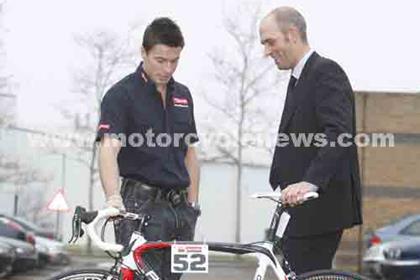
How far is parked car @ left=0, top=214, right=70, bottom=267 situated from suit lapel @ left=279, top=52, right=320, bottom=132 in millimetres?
14002

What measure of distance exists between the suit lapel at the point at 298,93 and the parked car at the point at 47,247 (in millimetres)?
14002

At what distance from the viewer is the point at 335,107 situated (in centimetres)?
388

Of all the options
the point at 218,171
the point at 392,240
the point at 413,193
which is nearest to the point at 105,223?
the point at 392,240

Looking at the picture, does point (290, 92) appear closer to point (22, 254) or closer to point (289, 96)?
point (289, 96)

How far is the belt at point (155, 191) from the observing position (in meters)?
4.09

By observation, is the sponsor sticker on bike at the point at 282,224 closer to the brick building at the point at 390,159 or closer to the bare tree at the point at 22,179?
the brick building at the point at 390,159

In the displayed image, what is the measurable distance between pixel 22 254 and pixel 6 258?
117 centimetres

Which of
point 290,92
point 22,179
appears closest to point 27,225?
point 22,179

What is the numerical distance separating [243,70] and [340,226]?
15159 millimetres

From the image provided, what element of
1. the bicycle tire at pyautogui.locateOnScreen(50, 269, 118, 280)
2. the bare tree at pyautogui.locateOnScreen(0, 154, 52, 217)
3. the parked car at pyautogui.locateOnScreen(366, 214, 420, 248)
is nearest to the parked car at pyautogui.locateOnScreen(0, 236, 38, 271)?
the bare tree at pyautogui.locateOnScreen(0, 154, 52, 217)

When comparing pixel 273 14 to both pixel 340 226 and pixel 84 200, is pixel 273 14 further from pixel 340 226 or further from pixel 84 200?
pixel 84 200

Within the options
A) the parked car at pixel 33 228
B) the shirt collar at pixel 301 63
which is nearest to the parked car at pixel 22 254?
the parked car at pixel 33 228

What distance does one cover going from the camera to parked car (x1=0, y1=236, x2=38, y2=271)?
1546cm

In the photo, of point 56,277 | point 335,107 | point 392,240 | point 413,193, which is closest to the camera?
point 56,277
